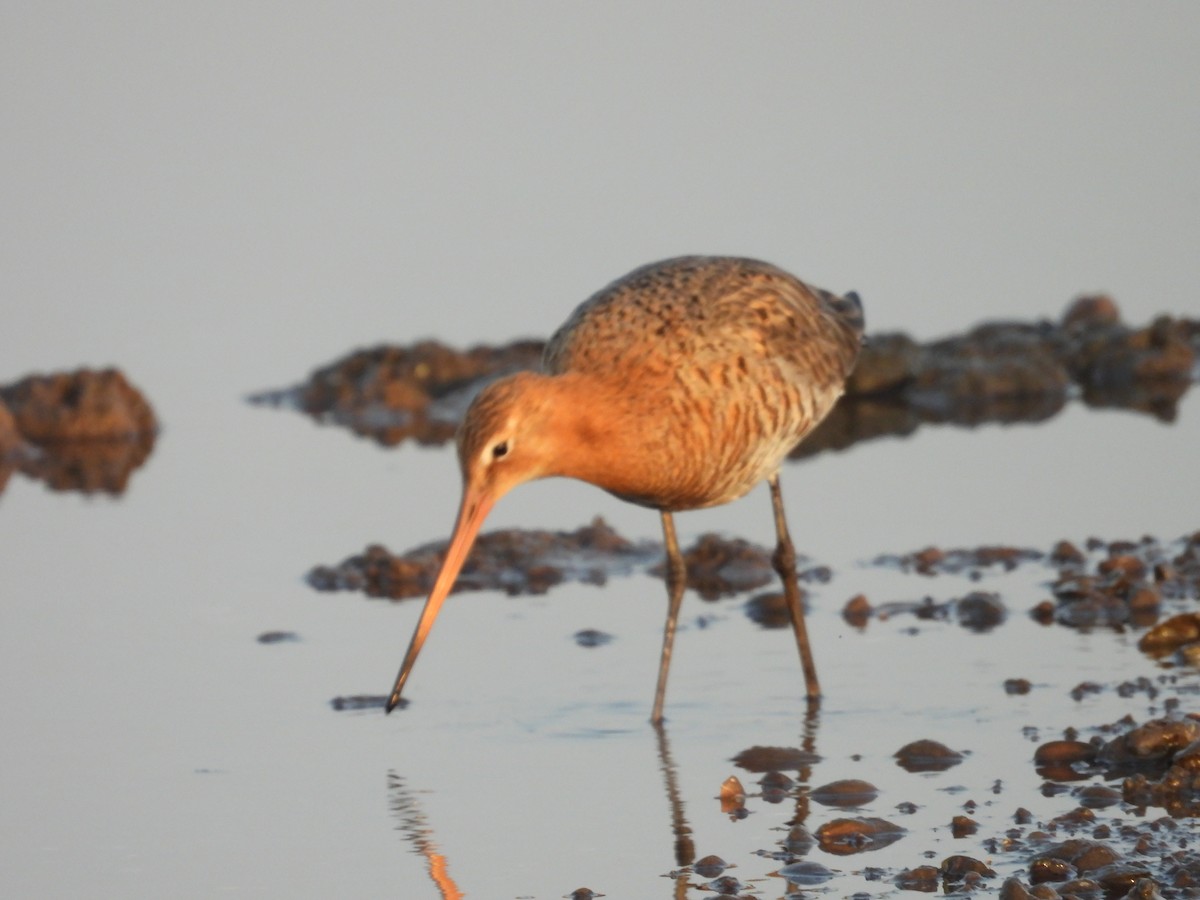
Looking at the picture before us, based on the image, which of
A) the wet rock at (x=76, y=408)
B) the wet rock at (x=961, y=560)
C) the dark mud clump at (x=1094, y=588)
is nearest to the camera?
the dark mud clump at (x=1094, y=588)

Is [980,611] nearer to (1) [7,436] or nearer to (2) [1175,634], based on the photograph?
(2) [1175,634]

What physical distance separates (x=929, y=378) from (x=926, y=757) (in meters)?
8.96

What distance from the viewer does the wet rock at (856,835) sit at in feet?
21.9

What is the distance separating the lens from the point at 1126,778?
23.1ft

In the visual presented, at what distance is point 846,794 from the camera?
23.7 feet

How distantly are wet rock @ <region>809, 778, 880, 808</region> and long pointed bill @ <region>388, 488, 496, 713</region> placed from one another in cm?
137

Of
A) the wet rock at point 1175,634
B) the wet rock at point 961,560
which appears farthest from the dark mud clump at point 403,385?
the wet rock at point 1175,634

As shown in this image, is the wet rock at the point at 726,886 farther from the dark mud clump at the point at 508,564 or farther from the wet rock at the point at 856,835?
the dark mud clump at the point at 508,564

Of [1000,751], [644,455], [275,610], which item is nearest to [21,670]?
[275,610]

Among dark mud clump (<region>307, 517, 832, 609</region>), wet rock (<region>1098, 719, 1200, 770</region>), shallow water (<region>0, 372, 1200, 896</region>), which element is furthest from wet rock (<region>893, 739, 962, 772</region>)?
dark mud clump (<region>307, 517, 832, 609</region>)

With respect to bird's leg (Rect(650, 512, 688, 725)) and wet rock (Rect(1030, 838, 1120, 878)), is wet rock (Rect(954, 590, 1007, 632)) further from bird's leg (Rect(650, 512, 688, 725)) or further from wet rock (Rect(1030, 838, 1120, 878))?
wet rock (Rect(1030, 838, 1120, 878))

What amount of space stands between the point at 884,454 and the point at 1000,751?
6.33m

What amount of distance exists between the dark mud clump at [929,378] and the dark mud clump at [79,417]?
147 cm

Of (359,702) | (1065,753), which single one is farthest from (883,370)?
(1065,753)
